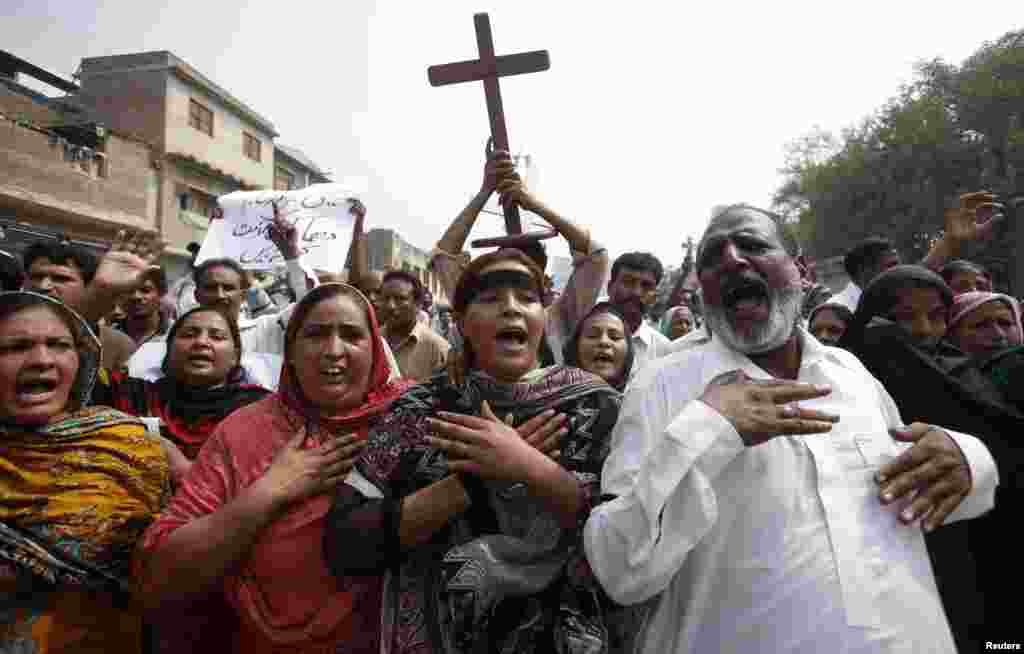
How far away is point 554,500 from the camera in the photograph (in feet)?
5.83

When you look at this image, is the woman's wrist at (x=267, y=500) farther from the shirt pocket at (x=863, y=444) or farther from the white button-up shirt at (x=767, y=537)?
the shirt pocket at (x=863, y=444)

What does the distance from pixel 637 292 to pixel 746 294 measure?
262 centimetres

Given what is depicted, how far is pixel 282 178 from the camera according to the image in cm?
3266

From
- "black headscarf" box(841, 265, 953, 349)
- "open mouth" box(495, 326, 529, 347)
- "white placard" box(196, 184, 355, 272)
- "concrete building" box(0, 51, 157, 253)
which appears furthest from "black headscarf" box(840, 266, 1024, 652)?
"concrete building" box(0, 51, 157, 253)

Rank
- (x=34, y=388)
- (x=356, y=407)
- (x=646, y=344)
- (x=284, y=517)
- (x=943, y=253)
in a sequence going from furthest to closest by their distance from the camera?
(x=646, y=344) → (x=943, y=253) → (x=356, y=407) → (x=34, y=388) → (x=284, y=517)

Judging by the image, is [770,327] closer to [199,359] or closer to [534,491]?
[534,491]

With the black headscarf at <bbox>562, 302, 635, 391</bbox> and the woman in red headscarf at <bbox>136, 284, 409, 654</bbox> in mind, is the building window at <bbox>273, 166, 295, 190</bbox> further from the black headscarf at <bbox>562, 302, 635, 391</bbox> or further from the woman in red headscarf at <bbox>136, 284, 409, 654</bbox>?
the woman in red headscarf at <bbox>136, 284, 409, 654</bbox>

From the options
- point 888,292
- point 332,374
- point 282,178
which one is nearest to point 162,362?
point 332,374

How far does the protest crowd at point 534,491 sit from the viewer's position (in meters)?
1.58

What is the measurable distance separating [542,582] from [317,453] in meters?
0.87

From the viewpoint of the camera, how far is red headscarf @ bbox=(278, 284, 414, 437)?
2.29 m

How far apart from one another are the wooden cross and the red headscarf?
39.0 inches

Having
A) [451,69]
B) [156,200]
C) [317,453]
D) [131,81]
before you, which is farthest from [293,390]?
[131,81]

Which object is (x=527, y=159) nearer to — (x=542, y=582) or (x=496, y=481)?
(x=496, y=481)
